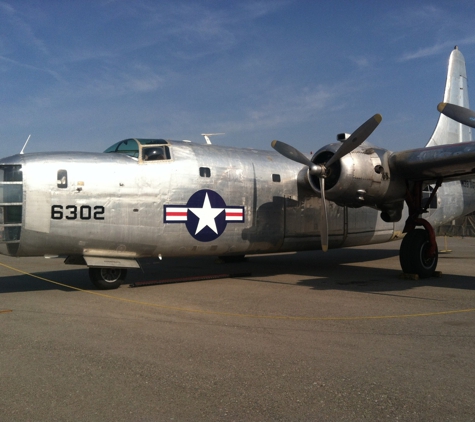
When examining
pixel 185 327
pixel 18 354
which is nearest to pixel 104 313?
pixel 185 327

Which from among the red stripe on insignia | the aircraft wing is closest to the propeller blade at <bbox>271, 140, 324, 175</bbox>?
the red stripe on insignia

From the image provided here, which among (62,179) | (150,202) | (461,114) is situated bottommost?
(150,202)

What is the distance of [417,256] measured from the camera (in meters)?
12.7

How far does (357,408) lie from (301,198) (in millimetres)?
9641

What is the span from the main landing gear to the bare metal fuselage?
2.54 meters

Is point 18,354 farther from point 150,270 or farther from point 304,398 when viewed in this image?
point 150,270

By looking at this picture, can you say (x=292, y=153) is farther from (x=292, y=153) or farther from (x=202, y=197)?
(x=202, y=197)

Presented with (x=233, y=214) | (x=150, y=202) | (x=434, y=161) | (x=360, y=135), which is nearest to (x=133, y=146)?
(x=150, y=202)

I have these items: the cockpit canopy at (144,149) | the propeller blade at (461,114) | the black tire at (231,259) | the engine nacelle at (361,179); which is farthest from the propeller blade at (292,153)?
the black tire at (231,259)

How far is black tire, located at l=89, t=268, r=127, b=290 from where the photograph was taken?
35.7 feet

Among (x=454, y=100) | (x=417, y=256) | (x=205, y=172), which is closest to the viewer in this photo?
(x=205, y=172)

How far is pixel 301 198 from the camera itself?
13.7m

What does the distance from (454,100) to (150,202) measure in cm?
1499

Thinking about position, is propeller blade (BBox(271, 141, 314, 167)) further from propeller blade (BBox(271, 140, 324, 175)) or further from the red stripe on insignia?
the red stripe on insignia
